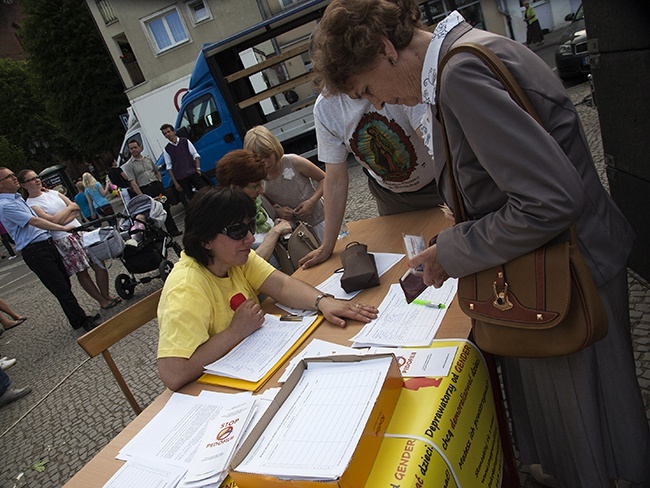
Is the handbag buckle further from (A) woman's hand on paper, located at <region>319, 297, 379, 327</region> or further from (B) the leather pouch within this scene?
(B) the leather pouch

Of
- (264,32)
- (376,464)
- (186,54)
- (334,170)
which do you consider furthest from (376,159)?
(186,54)

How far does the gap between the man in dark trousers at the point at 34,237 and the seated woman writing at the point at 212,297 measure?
3830 mm

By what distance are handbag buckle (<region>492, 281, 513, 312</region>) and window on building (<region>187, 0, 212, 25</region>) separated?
1849cm

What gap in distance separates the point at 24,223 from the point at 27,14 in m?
23.8

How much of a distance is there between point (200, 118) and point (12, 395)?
6471 millimetres

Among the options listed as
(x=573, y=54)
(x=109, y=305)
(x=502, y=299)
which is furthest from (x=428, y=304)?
(x=573, y=54)

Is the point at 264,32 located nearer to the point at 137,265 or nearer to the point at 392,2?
the point at 137,265

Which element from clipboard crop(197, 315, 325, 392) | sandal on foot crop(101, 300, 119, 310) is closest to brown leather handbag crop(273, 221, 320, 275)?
clipboard crop(197, 315, 325, 392)

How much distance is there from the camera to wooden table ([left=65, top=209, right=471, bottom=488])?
4.49 feet

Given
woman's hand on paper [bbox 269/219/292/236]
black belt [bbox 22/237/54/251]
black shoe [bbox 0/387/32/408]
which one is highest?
black belt [bbox 22/237/54/251]

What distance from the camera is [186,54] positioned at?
675 inches

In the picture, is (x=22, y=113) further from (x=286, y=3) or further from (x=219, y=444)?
(x=219, y=444)

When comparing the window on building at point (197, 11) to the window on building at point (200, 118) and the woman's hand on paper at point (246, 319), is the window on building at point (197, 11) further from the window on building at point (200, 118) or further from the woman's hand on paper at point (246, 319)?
the woman's hand on paper at point (246, 319)

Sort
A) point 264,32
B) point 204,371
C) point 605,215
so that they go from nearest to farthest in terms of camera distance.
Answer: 1. point 605,215
2. point 204,371
3. point 264,32
